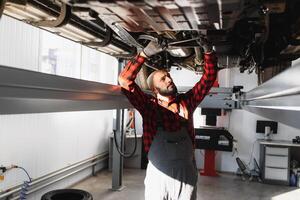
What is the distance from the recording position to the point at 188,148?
176 cm

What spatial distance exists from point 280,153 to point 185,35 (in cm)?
368

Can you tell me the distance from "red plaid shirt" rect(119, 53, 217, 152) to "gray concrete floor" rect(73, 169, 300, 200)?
2189 mm

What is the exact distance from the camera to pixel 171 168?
1.69 meters

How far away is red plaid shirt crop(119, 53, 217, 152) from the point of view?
1.63 meters

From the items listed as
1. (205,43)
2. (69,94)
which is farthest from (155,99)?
(69,94)

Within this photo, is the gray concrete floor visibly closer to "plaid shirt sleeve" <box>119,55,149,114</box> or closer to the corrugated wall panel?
the corrugated wall panel

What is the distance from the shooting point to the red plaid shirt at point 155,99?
1.63 metres

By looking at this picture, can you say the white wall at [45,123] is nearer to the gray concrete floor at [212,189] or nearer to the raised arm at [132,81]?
the gray concrete floor at [212,189]

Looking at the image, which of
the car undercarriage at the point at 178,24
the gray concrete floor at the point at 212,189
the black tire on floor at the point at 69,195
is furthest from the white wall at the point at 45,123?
the car undercarriage at the point at 178,24

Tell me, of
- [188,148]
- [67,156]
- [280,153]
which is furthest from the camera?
[280,153]

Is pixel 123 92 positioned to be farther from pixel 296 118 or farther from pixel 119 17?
pixel 296 118

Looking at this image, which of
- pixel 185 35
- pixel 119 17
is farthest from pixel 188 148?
pixel 119 17

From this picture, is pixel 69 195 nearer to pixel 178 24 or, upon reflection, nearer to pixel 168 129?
pixel 168 129

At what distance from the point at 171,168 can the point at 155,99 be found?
0.46 metres
